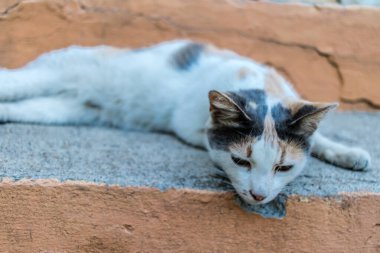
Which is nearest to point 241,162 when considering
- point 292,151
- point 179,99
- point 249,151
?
point 249,151

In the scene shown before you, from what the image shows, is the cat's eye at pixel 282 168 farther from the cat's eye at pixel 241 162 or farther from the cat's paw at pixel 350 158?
the cat's paw at pixel 350 158

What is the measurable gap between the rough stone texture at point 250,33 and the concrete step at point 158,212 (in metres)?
1.16

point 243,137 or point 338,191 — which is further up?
point 243,137

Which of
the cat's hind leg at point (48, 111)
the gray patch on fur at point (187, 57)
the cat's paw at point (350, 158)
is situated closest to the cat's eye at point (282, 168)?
the cat's paw at point (350, 158)

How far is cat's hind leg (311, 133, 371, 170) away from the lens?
214 cm

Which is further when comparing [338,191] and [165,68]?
[165,68]

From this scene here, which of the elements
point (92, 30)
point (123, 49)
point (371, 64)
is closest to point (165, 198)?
point (123, 49)

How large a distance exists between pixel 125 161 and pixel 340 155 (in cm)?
92

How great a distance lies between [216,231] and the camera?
6.00 feet

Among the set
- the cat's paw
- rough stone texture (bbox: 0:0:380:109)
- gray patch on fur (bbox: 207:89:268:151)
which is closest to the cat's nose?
gray patch on fur (bbox: 207:89:268:151)

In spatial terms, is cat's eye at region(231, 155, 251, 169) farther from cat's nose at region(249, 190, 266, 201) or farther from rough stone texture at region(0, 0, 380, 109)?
rough stone texture at region(0, 0, 380, 109)

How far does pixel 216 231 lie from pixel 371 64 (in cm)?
→ 186

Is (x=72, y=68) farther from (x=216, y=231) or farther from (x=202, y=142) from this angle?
(x=216, y=231)

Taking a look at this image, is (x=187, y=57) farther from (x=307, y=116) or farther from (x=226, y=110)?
(x=307, y=116)
